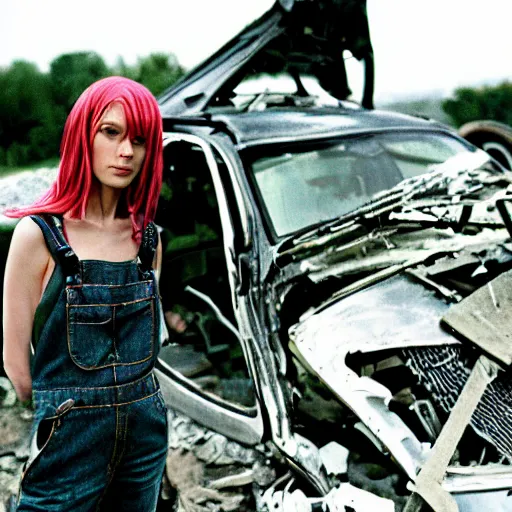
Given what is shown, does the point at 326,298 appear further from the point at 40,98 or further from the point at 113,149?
the point at 40,98

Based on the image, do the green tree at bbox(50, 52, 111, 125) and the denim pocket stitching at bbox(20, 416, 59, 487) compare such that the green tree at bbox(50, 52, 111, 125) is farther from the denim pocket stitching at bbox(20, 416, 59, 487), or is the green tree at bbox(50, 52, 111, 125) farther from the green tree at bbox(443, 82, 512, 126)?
the green tree at bbox(443, 82, 512, 126)

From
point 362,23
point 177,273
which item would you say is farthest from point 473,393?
point 362,23

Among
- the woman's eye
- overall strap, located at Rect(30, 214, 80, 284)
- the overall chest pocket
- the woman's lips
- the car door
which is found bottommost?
the car door

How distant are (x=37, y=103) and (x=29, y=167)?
0.83 meters

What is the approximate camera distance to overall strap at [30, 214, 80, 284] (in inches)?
49.3

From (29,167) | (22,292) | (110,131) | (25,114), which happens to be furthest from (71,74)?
(22,292)

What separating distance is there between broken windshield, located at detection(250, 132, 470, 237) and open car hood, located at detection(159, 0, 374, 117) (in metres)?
0.78

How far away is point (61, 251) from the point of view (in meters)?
1.25

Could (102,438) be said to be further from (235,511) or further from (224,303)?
(224,303)

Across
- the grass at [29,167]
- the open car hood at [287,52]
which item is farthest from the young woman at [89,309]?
the grass at [29,167]

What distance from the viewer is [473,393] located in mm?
1861

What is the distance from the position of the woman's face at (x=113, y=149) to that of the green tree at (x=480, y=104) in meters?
9.12

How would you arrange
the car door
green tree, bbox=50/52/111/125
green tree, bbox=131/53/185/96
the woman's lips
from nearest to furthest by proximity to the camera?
the woman's lips → the car door → green tree, bbox=50/52/111/125 → green tree, bbox=131/53/185/96

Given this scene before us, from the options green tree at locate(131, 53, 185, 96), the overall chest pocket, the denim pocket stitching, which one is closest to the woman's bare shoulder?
the overall chest pocket
